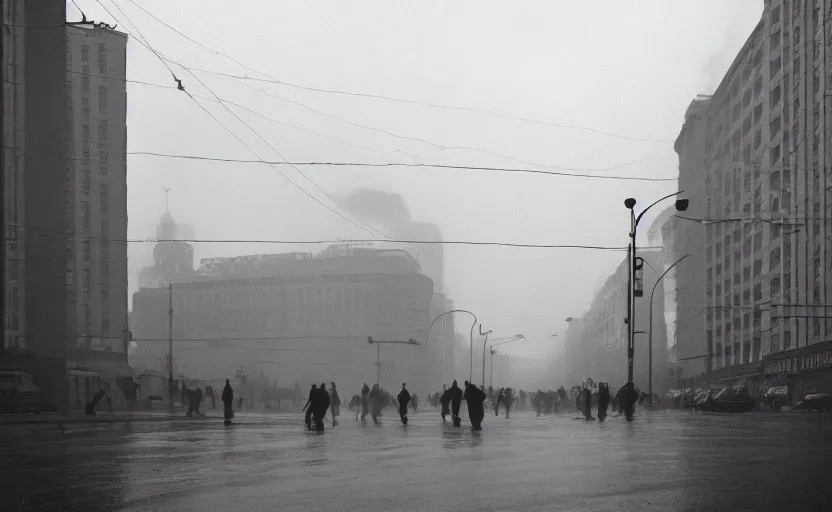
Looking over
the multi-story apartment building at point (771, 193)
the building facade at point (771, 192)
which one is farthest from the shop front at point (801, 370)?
the building facade at point (771, 192)

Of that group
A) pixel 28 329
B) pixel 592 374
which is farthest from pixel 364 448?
pixel 592 374

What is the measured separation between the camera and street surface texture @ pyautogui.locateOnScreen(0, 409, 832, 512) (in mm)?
10320

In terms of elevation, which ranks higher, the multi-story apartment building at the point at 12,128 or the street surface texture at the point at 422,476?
the multi-story apartment building at the point at 12,128

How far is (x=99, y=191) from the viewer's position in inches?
3713

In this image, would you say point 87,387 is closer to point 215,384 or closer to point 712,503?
point 712,503

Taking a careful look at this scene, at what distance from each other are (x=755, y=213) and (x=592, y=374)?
345 feet

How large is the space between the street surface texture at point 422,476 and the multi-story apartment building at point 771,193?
37.8m

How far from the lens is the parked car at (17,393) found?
42562 mm

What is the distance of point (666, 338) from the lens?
474ft

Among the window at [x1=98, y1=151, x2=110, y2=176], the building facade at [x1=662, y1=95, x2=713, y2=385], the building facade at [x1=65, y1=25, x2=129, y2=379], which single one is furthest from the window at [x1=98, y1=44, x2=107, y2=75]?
the building facade at [x1=662, y1=95, x2=713, y2=385]

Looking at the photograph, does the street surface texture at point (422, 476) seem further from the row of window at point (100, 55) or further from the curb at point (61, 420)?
the row of window at point (100, 55)

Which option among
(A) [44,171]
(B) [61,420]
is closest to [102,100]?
(A) [44,171]

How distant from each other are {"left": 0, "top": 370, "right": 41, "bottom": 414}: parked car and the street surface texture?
21.4 metres

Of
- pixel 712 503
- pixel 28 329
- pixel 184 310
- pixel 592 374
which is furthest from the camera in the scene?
pixel 592 374
